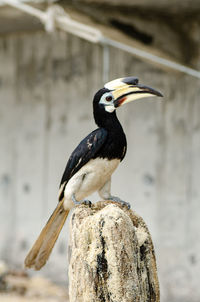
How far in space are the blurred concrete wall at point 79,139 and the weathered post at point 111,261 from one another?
1.84 metres

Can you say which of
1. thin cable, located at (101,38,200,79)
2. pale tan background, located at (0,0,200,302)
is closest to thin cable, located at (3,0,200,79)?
thin cable, located at (101,38,200,79)

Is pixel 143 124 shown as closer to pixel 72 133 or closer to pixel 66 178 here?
pixel 72 133

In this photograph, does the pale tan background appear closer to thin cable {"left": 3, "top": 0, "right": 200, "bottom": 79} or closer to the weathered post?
thin cable {"left": 3, "top": 0, "right": 200, "bottom": 79}

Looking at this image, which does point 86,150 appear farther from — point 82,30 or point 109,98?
point 82,30

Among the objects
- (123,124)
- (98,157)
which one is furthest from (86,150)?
(123,124)

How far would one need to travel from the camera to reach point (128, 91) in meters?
1.69

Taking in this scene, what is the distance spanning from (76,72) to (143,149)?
0.81 meters

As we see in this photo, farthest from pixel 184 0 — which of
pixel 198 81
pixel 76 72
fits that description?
pixel 76 72

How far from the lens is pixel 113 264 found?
1496mm

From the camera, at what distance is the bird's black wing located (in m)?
1.77

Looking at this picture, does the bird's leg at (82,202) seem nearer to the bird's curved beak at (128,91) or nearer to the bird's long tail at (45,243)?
the bird's long tail at (45,243)

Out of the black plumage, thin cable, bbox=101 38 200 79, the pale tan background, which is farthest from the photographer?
the pale tan background

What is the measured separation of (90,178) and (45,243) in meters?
0.29

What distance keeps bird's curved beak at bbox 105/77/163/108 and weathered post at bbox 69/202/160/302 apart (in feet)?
1.18
